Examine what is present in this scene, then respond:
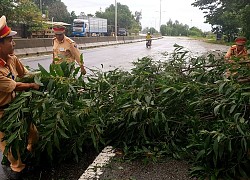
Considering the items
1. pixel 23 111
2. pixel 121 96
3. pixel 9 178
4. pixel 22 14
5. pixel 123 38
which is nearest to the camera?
pixel 23 111

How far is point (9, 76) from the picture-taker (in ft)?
11.3

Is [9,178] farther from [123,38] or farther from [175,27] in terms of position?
[175,27]

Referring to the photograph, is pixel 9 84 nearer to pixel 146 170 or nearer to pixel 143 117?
pixel 143 117

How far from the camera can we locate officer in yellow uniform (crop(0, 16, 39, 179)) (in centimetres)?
323

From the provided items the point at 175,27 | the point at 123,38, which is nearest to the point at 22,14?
the point at 123,38

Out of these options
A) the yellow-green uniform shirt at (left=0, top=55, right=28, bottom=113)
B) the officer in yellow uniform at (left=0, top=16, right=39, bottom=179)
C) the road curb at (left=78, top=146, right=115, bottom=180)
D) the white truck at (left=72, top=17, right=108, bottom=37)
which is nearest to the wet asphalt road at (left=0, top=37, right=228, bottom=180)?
the officer in yellow uniform at (left=0, top=16, right=39, bottom=179)

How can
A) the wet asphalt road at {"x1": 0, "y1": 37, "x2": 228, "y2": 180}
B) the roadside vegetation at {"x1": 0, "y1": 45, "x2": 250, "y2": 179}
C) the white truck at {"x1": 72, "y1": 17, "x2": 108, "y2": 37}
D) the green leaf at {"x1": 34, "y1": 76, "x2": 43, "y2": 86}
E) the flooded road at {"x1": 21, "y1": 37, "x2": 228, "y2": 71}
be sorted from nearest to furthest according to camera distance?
the roadside vegetation at {"x1": 0, "y1": 45, "x2": 250, "y2": 179} → the green leaf at {"x1": 34, "y1": 76, "x2": 43, "y2": 86} → the wet asphalt road at {"x1": 0, "y1": 37, "x2": 228, "y2": 180} → the flooded road at {"x1": 21, "y1": 37, "x2": 228, "y2": 71} → the white truck at {"x1": 72, "y1": 17, "x2": 108, "y2": 37}

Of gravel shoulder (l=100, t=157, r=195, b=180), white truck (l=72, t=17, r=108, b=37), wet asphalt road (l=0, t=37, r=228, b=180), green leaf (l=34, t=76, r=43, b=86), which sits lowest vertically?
gravel shoulder (l=100, t=157, r=195, b=180)

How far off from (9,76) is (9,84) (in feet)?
0.86

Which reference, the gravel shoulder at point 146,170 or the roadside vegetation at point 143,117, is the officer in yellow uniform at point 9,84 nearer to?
the roadside vegetation at point 143,117

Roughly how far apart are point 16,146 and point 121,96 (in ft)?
4.35

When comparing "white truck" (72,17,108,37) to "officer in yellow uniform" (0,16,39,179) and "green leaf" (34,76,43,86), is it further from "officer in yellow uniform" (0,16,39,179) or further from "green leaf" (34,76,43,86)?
"green leaf" (34,76,43,86)

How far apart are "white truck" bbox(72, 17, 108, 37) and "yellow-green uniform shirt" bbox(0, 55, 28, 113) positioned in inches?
1724

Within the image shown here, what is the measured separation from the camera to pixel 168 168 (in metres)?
3.26
